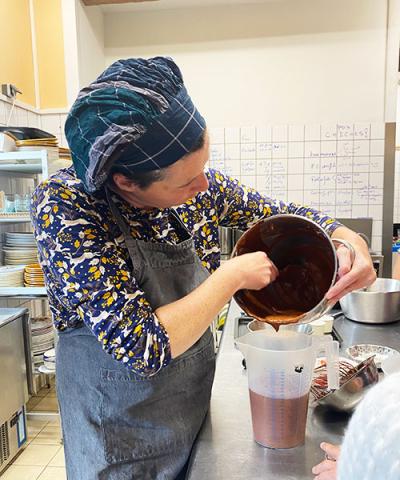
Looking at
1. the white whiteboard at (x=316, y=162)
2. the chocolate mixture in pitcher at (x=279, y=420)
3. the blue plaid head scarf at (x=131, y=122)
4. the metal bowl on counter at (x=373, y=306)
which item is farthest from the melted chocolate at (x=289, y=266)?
the white whiteboard at (x=316, y=162)

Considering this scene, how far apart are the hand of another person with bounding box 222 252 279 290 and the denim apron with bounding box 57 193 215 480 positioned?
0.54 ft

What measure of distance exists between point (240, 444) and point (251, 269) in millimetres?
335

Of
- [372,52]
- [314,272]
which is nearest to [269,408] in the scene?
[314,272]

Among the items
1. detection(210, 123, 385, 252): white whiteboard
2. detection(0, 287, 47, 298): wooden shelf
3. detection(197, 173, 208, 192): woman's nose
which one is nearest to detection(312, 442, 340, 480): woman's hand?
detection(197, 173, 208, 192): woman's nose

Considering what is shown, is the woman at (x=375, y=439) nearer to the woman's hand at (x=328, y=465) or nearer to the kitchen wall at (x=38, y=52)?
the woman's hand at (x=328, y=465)

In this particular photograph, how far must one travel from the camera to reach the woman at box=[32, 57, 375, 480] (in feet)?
2.18

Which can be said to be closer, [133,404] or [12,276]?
[133,404]

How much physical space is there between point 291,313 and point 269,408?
0.19 meters

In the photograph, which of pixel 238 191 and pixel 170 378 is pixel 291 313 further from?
pixel 238 191

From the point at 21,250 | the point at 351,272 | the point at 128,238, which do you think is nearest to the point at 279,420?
the point at 351,272

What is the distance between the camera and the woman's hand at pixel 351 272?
77 cm

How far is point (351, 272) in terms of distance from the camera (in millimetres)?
831

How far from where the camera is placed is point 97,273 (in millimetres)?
669

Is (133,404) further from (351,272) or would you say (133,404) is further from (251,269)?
(351,272)
